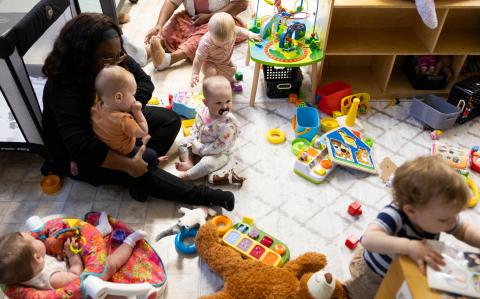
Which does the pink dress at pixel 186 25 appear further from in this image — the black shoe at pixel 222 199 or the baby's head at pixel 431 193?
the baby's head at pixel 431 193

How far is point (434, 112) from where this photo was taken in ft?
6.73

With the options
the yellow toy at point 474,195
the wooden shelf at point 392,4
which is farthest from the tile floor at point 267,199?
the wooden shelf at point 392,4

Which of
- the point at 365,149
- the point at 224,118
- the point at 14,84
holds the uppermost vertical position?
the point at 14,84

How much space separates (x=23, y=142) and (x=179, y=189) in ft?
2.35

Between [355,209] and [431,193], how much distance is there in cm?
74

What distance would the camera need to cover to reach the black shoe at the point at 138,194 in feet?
5.60

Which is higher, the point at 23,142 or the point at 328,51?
the point at 328,51

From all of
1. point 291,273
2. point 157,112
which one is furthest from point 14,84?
point 291,273

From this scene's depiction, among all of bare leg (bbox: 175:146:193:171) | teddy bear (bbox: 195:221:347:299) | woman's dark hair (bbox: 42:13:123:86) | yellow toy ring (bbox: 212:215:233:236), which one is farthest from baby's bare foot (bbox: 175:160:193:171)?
woman's dark hair (bbox: 42:13:123:86)

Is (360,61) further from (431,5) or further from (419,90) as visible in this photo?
(431,5)

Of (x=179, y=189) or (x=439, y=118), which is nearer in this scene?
(x=179, y=189)

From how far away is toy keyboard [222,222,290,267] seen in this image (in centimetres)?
143

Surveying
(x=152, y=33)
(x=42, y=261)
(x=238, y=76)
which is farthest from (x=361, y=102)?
(x=42, y=261)

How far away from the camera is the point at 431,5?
1.87 m
